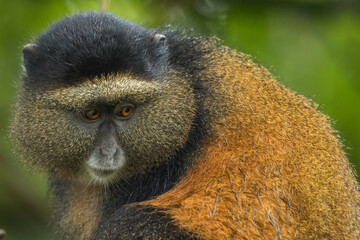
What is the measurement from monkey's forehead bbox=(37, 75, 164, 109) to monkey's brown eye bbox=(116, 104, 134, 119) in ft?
0.26

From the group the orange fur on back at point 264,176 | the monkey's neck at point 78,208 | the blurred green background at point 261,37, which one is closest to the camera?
the orange fur on back at point 264,176

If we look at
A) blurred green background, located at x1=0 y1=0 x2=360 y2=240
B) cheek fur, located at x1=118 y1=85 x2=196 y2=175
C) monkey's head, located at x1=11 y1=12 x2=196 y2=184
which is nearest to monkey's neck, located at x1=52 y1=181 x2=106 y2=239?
monkey's head, located at x1=11 y1=12 x2=196 y2=184

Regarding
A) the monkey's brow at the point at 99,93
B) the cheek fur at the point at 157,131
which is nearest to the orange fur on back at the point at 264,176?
the cheek fur at the point at 157,131

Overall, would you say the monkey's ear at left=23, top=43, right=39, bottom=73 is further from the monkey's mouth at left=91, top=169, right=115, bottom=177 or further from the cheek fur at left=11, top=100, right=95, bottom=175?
the monkey's mouth at left=91, top=169, right=115, bottom=177

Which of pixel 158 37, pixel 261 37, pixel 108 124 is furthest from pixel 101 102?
pixel 261 37

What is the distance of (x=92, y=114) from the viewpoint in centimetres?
483

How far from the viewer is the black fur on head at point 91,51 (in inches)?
188

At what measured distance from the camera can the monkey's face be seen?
4.78m

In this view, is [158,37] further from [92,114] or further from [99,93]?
[92,114]

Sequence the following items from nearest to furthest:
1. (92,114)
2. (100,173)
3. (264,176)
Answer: (264,176) < (92,114) < (100,173)

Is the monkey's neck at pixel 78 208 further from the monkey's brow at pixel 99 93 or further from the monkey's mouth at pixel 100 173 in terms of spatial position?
the monkey's brow at pixel 99 93

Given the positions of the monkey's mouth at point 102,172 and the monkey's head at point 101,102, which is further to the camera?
the monkey's mouth at point 102,172

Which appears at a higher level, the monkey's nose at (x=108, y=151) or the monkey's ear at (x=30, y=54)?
the monkey's ear at (x=30, y=54)

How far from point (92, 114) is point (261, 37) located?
14.5 feet
